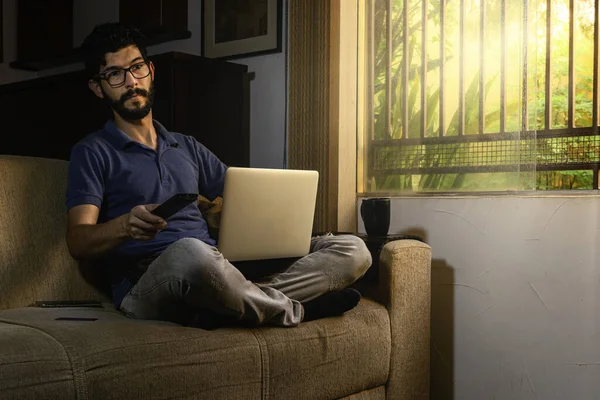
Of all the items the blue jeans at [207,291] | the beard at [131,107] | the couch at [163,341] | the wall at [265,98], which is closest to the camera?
the couch at [163,341]

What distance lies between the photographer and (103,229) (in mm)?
1871

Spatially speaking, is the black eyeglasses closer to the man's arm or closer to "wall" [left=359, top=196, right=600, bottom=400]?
the man's arm

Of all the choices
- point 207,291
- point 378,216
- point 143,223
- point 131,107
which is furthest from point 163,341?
point 378,216

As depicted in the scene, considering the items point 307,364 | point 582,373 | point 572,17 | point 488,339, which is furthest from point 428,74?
point 307,364

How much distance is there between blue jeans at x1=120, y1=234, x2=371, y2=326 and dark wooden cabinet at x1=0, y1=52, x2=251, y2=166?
1.20 meters

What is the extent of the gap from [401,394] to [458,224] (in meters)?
0.73

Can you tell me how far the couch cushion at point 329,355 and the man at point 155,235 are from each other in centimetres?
5

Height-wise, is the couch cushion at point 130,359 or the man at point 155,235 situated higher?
the man at point 155,235

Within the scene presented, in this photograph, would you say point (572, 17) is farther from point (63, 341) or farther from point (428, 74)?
point (63, 341)

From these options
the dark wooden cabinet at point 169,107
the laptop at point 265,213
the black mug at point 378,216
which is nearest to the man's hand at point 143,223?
the laptop at point 265,213

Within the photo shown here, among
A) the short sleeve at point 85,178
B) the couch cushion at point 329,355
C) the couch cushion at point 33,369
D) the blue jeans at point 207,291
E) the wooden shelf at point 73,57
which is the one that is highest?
the wooden shelf at point 73,57

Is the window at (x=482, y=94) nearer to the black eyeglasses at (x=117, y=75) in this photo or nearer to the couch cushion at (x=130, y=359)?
the black eyeglasses at (x=117, y=75)

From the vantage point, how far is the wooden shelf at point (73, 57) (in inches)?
139

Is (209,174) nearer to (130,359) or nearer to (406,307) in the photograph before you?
(406,307)
